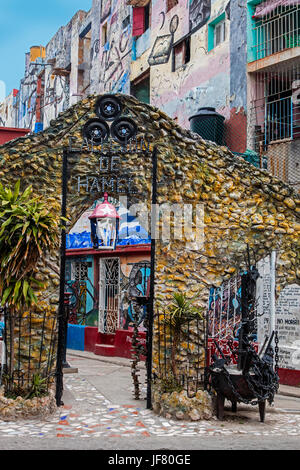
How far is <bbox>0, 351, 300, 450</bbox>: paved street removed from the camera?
6.67m

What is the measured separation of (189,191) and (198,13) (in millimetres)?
11648

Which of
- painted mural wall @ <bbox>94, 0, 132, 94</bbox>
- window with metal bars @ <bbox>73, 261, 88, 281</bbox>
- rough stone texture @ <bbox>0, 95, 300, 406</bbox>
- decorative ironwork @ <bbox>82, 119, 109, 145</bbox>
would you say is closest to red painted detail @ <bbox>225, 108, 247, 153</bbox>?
window with metal bars @ <bbox>73, 261, 88, 281</bbox>

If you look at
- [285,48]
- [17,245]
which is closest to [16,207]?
[17,245]

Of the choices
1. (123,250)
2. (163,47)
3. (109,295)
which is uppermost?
(163,47)

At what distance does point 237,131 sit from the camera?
16328 mm

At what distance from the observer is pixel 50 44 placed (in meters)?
31.5

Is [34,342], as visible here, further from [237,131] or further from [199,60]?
[199,60]

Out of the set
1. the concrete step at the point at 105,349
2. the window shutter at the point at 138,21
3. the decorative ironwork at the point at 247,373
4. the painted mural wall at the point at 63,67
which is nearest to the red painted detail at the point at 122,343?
the concrete step at the point at 105,349

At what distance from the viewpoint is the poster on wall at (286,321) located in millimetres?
11664

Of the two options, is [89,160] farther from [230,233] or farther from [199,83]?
[199,83]

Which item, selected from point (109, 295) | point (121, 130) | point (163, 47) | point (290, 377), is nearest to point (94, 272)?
point (109, 295)

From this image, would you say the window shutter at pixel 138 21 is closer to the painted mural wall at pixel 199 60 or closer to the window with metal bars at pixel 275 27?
the painted mural wall at pixel 199 60

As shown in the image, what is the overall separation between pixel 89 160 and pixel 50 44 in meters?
24.9

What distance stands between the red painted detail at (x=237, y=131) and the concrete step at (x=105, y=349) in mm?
6639
